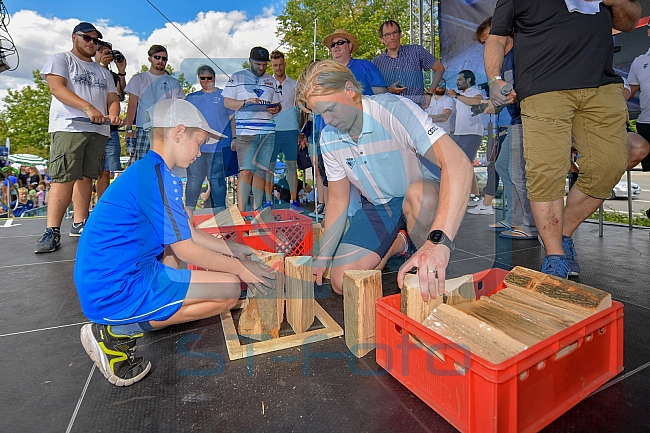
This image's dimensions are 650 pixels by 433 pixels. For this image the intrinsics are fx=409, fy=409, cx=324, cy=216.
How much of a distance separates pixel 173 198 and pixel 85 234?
0.34 metres

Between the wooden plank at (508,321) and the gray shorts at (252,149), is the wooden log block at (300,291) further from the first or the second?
the gray shorts at (252,149)

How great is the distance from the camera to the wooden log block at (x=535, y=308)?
4.02ft

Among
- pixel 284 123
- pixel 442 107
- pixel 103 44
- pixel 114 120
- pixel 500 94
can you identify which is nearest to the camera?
pixel 500 94

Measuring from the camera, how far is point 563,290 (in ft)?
4.49

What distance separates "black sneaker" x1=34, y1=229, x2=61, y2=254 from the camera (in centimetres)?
344

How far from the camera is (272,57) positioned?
5.23 m

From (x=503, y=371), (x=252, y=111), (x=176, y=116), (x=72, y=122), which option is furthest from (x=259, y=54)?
(x=503, y=371)

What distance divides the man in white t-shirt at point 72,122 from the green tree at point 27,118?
25.3m

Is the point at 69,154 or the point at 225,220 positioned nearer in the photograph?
the point at 225,220

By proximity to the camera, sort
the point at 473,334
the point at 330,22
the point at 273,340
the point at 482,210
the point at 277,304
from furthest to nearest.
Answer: the point at 330,22
the point at 482,210
the point at 277,304
the point at 273,340
the point at 473,334

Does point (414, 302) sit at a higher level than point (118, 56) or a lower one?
lower

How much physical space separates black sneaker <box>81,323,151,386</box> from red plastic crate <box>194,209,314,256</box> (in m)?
0.85

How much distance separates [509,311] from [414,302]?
0.32m

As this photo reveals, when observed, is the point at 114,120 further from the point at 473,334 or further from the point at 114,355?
the point at 473,334
